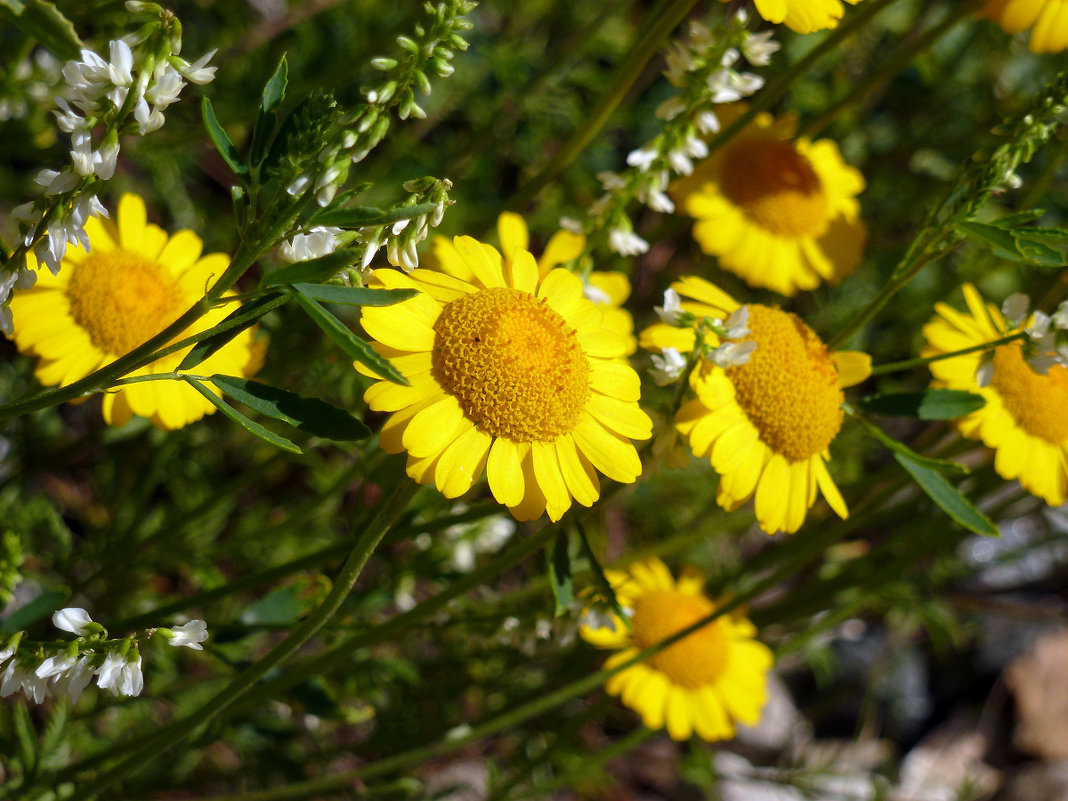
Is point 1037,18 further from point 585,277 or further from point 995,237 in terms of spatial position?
point 585,277

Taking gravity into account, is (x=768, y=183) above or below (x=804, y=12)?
below

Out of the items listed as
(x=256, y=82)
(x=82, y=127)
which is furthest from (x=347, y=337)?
(x=256, y=82)

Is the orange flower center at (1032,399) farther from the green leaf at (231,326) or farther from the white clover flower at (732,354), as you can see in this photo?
the green leaf at (231,326)

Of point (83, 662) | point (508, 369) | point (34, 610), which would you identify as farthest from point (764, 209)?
point (83, 662)

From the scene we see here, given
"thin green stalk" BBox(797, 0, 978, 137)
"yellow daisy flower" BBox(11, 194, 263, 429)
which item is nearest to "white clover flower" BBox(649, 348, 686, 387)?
"yellow daisy flower" BBox(11, 194, 263, 429)

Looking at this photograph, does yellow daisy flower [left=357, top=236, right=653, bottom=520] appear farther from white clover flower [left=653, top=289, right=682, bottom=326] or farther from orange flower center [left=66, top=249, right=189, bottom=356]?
orange flower center [left=66, top=249, right=189, bottom=356]

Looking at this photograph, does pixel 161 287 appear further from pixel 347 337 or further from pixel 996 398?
pixel 996 398
